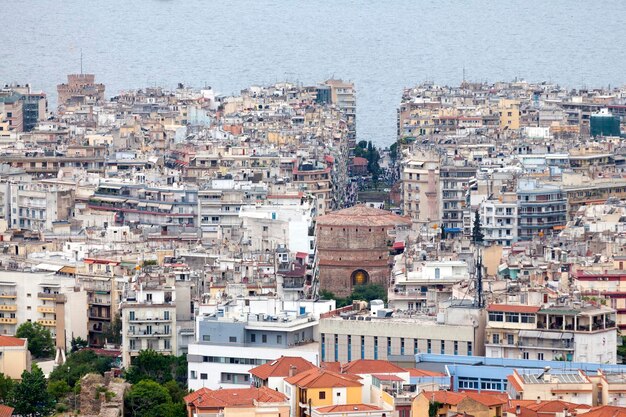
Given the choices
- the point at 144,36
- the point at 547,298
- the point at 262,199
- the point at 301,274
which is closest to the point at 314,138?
the point at 262,199

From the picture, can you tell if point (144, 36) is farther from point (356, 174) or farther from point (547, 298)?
point (547, 298)

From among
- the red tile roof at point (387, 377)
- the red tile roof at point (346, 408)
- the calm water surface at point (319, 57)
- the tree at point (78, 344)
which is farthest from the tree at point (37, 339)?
the calm water surface at point (319, 57)

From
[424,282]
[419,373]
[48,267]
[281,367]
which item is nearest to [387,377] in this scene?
[419,373]

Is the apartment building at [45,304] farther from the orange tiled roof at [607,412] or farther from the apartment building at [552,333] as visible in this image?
the orange tiled roof at [607,412]

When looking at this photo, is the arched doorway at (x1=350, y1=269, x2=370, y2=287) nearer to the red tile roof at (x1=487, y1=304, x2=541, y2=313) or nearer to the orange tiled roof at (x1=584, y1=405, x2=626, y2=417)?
the red tile roof at (x1=487, y1=304, x2=541, y2=313)

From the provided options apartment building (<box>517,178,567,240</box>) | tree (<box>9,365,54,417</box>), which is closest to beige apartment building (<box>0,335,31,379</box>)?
tree (<box>9,365,54,417</box>)

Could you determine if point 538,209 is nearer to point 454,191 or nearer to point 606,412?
point 454,191
